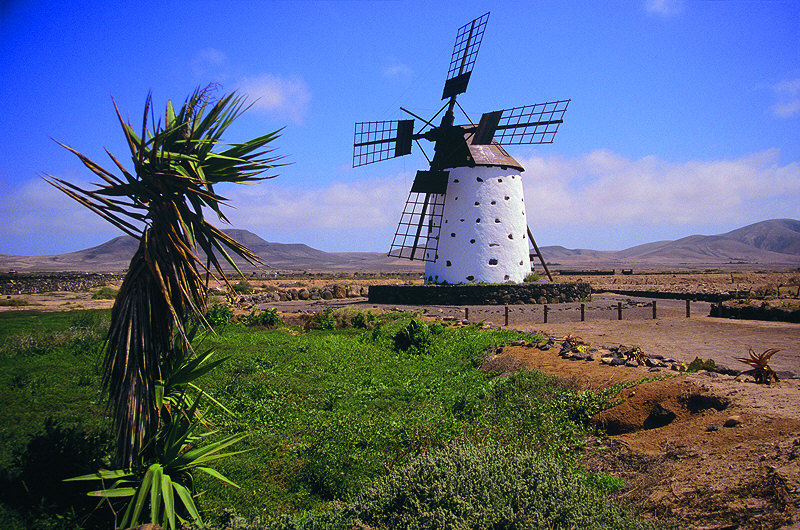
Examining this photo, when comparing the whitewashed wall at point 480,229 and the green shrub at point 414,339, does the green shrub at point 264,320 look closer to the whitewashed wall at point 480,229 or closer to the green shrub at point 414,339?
the green shrub at point 414,339

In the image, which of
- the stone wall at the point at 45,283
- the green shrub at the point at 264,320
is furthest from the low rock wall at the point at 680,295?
the stone wall at the point at 45,283

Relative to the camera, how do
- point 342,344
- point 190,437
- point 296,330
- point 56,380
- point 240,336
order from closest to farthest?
point 190,437 → point 56,380 → point 342,344 → point 240,336 → point 296,330

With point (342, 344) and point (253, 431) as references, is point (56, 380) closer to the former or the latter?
point (253, 431)

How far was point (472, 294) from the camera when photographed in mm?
22906

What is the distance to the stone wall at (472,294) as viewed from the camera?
22906 mm

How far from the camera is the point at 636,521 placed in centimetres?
408

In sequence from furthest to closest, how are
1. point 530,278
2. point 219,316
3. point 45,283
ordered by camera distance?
1. point 45,283
2. point 530,278
3. point 219,316

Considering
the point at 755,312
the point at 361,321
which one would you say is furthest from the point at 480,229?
the point at 755,312

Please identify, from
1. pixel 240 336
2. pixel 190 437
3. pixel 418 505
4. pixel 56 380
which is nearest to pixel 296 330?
pixel 240 336

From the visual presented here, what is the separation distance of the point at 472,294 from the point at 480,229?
3.56 m

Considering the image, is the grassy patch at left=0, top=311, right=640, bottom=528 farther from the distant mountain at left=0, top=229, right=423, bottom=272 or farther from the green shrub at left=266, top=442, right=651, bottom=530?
the distant mountain at left=0, top=229, right=423, bottom=272

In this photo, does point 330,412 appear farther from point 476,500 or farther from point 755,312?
point 755,312

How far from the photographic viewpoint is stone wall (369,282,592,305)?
75.2 feet

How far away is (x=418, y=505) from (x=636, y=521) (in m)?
1.78
